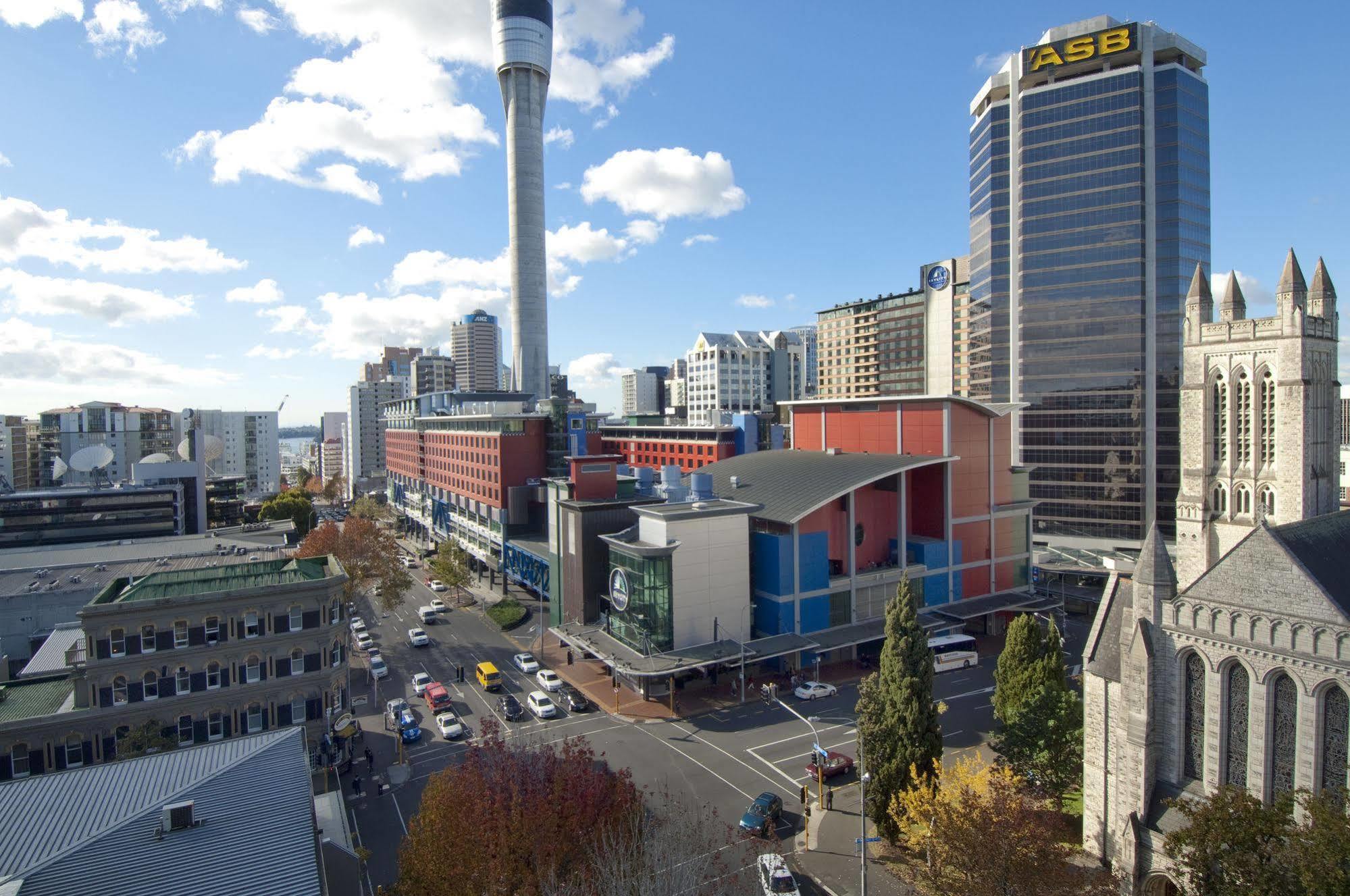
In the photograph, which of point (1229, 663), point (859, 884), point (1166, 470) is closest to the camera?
point (1229, 663)

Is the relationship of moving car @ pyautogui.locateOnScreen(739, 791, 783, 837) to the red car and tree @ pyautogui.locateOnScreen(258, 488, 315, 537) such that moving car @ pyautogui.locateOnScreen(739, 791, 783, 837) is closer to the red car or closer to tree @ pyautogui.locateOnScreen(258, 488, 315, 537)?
the red car

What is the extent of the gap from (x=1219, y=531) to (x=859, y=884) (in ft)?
83.7

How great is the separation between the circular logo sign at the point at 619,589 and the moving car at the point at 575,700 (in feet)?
23.0

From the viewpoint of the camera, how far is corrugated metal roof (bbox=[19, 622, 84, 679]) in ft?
152

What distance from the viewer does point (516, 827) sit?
24.5 meters

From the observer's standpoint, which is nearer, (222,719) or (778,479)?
(222,719)

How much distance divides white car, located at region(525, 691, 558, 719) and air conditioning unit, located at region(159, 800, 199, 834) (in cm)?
3194

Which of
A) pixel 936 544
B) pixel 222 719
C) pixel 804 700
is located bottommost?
pixel 804 700

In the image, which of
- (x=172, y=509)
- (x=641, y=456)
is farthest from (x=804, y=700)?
(x=172, y=509)

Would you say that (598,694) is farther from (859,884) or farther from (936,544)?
(936,544)

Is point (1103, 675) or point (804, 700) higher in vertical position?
point (1103, 675)

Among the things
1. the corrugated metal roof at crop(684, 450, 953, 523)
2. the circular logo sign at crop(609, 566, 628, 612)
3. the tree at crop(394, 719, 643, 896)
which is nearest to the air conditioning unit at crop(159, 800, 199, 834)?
the tree at crop(394, 719, 643, 896)

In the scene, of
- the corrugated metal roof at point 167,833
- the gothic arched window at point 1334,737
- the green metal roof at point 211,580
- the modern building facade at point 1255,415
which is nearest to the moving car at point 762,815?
the corrugated metal roof at point 167,833

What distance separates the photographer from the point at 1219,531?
3725 centimetres
